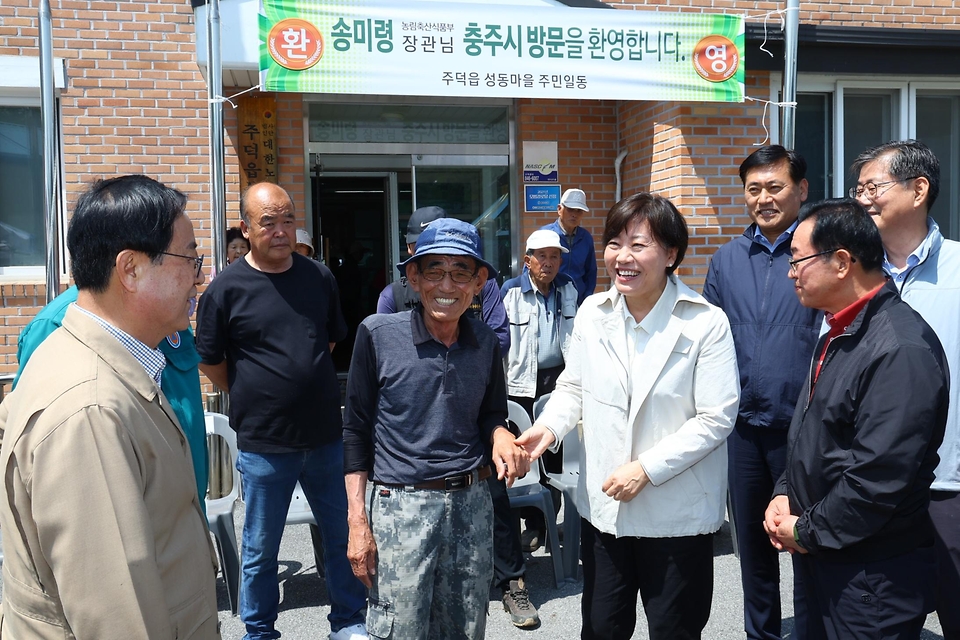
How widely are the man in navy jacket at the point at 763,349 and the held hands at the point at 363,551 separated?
166 centimetres

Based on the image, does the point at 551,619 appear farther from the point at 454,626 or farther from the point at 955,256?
the point at 955,256

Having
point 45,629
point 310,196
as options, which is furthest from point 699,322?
point 310,196

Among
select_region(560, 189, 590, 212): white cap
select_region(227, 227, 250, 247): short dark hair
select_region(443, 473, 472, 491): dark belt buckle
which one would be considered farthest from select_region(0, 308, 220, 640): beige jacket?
select_region(227, 227, 250, 247): short dark hair

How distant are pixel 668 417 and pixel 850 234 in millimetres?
781

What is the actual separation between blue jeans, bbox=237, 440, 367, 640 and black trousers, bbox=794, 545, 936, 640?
2130 millimetres

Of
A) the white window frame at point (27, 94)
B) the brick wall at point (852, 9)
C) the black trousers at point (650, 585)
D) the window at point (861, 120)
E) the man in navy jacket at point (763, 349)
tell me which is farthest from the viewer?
the window at point (861, 120)

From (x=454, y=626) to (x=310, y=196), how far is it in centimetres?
571

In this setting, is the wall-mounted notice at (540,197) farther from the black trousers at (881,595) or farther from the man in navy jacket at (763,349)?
the black trousers at (881,595)

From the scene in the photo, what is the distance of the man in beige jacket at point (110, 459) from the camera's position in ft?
4.60

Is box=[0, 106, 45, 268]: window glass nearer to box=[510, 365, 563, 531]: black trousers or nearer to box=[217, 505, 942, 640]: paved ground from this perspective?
box=[217, 505, 942, 640]: paved ground

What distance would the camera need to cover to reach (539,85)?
5059mm

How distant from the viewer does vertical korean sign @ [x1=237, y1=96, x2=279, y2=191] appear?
709 centimetres

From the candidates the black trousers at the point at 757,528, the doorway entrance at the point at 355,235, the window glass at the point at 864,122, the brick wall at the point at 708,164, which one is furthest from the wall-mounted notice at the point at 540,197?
the black trousers at the point at 757,528

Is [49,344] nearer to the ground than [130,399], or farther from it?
farther from it
